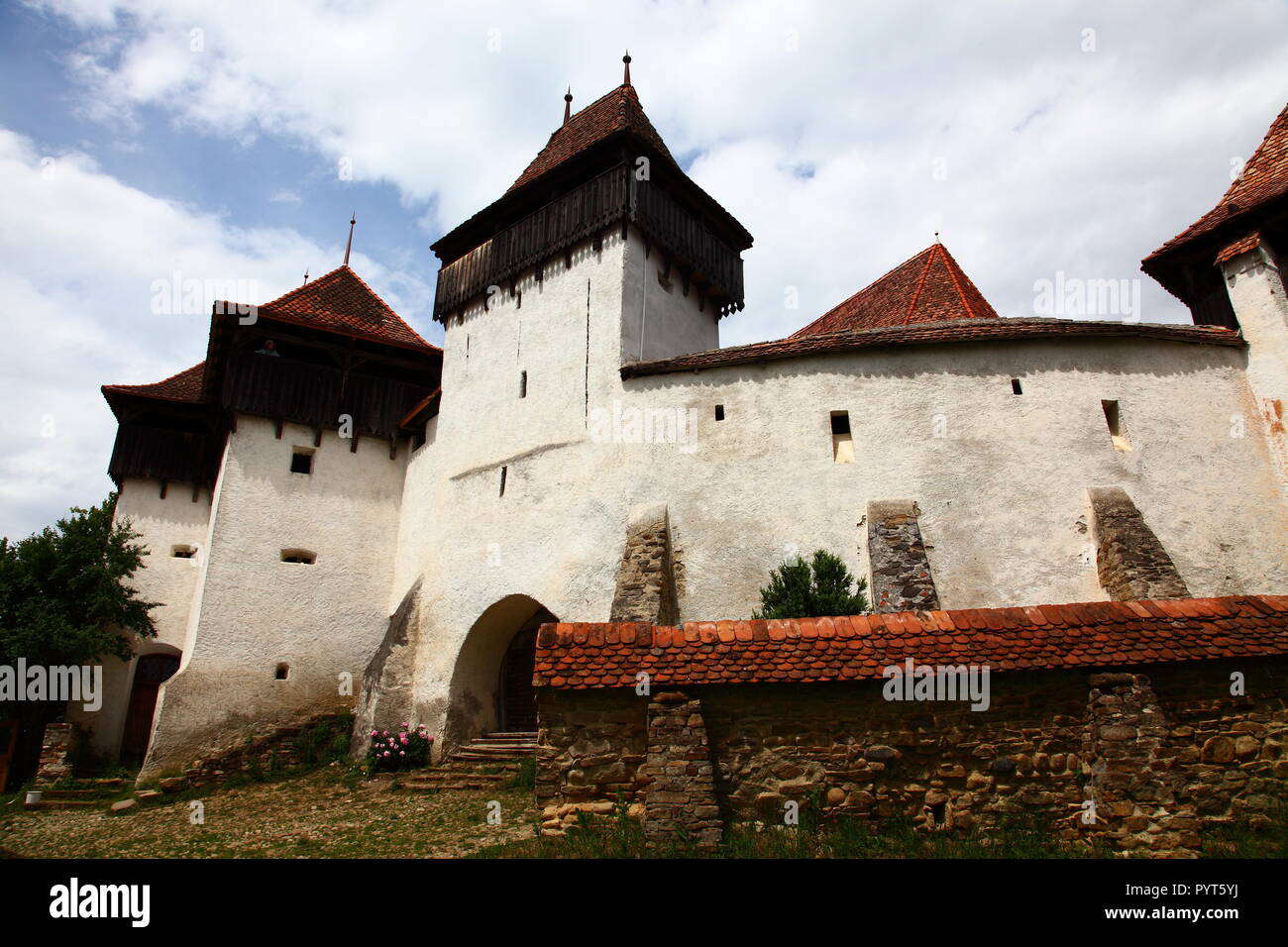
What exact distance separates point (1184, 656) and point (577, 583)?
803 cm

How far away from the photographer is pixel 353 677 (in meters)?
15.2

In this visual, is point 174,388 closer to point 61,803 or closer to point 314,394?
point 314,394

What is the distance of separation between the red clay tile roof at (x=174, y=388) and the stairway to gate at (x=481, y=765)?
34.6ft

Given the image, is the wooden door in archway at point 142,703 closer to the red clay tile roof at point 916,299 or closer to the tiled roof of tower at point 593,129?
the tiled roof of tower at point 593,129

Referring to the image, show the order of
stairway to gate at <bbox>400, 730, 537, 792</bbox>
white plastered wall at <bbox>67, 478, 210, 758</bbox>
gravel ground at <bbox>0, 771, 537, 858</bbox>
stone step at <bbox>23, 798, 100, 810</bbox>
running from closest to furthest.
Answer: gravel ground at <bbox>0, 771, 537, 858</bbox> < stairway to gate at <bbox>400, 730, 537, 792</bbox> < stone step at <bbox>23, 798, 100, 810</bbox> < white plastered wall at <bbox>67, 478, 210, 758</bbox>

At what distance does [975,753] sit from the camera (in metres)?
5.90

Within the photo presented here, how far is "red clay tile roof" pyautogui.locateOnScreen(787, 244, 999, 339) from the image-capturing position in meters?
13.4

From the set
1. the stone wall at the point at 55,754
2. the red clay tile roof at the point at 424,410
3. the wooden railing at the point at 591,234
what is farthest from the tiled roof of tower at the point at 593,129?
the stone wall at the point at 55,754

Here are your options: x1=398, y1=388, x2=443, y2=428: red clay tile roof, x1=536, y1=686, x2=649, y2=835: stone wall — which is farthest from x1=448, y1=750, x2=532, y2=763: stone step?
x1=398, y1=388, x2=443, y2=428: red clay tile roof

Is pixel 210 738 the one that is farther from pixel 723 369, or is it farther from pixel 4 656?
pixel 723 369

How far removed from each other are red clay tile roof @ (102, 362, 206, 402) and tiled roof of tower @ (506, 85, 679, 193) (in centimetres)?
896

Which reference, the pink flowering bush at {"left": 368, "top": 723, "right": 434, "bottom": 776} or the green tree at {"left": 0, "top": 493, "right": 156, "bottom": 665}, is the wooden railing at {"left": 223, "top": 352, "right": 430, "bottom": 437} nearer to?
the green tree at {"left": 0, "top": 493, "right": 156, "bottom": 665}

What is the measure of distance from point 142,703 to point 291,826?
30.4ft

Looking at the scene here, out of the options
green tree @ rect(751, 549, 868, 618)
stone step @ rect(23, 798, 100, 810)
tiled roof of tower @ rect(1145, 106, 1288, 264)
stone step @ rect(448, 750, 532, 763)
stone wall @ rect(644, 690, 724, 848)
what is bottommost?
stone step @ rect(23, 798, 100, 810)
